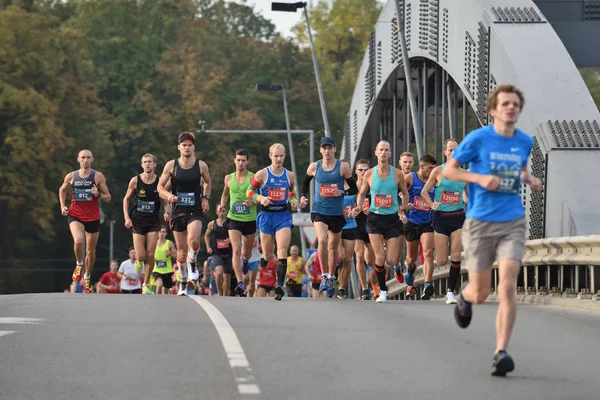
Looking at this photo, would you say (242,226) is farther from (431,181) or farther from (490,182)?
(490,182)

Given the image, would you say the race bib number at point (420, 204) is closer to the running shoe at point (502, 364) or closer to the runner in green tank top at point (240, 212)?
the runner in green tank top at point (240, 212)

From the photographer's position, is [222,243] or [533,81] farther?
[222,243]

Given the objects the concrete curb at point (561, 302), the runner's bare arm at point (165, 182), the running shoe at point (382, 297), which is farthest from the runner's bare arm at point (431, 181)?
the runner's bare arm at point (165, 182)

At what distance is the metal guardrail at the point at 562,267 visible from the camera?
17609 millimetres

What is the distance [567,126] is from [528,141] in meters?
11.2

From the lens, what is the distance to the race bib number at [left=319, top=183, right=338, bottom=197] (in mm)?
19188

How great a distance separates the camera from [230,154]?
222 feet

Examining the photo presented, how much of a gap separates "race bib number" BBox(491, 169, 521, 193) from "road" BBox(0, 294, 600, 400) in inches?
45.7

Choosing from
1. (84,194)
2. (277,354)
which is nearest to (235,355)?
(277,354)

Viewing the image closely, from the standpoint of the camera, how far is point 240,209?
21.1m

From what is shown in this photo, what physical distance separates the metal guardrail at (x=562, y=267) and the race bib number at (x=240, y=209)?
373 centimetres

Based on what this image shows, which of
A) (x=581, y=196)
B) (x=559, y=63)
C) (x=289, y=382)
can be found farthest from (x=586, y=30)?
(x=289, y=382)

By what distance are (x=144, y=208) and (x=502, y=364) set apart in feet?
41.9

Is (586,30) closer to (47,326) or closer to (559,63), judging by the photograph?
(559,63)
